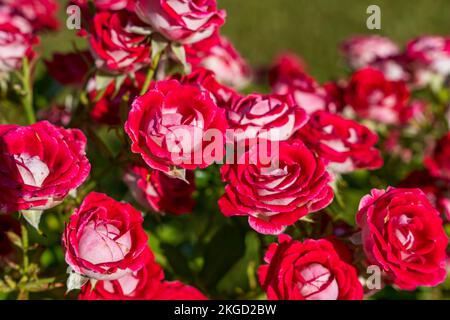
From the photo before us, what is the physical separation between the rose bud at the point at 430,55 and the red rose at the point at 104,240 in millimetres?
669

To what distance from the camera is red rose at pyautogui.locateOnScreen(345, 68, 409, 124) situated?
972mm

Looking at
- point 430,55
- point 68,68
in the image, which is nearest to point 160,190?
point 68,68

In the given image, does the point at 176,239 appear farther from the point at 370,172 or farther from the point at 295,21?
the point at 295,21

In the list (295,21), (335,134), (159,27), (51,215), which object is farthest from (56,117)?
(295,21)

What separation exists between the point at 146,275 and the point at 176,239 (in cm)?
34

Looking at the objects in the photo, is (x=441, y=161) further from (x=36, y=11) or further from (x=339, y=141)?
(x=36, y=11)

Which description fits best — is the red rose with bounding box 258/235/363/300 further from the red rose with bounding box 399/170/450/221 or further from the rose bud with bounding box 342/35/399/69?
the rose bud with bounding box 342/35/399/69

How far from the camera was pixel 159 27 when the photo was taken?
674 mm

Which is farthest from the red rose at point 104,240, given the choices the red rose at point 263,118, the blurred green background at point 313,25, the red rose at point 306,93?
the blurred green background at point 313,25

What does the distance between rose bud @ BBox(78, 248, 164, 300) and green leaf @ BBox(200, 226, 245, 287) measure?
0.18m

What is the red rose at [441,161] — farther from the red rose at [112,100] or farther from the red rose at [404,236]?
the red rose at [112,100]

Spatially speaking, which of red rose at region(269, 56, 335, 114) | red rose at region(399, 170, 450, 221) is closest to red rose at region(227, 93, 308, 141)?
red rose at region(269, 56, 335, 114)

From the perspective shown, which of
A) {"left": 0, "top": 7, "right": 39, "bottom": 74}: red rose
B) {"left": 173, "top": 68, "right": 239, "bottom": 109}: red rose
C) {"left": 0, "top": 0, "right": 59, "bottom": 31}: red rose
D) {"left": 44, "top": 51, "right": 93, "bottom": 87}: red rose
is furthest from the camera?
{"left": 0, "top": 0, "right": 59, "bottom": 31}: red rose

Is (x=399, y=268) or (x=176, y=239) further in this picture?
(x=176, y=239)
